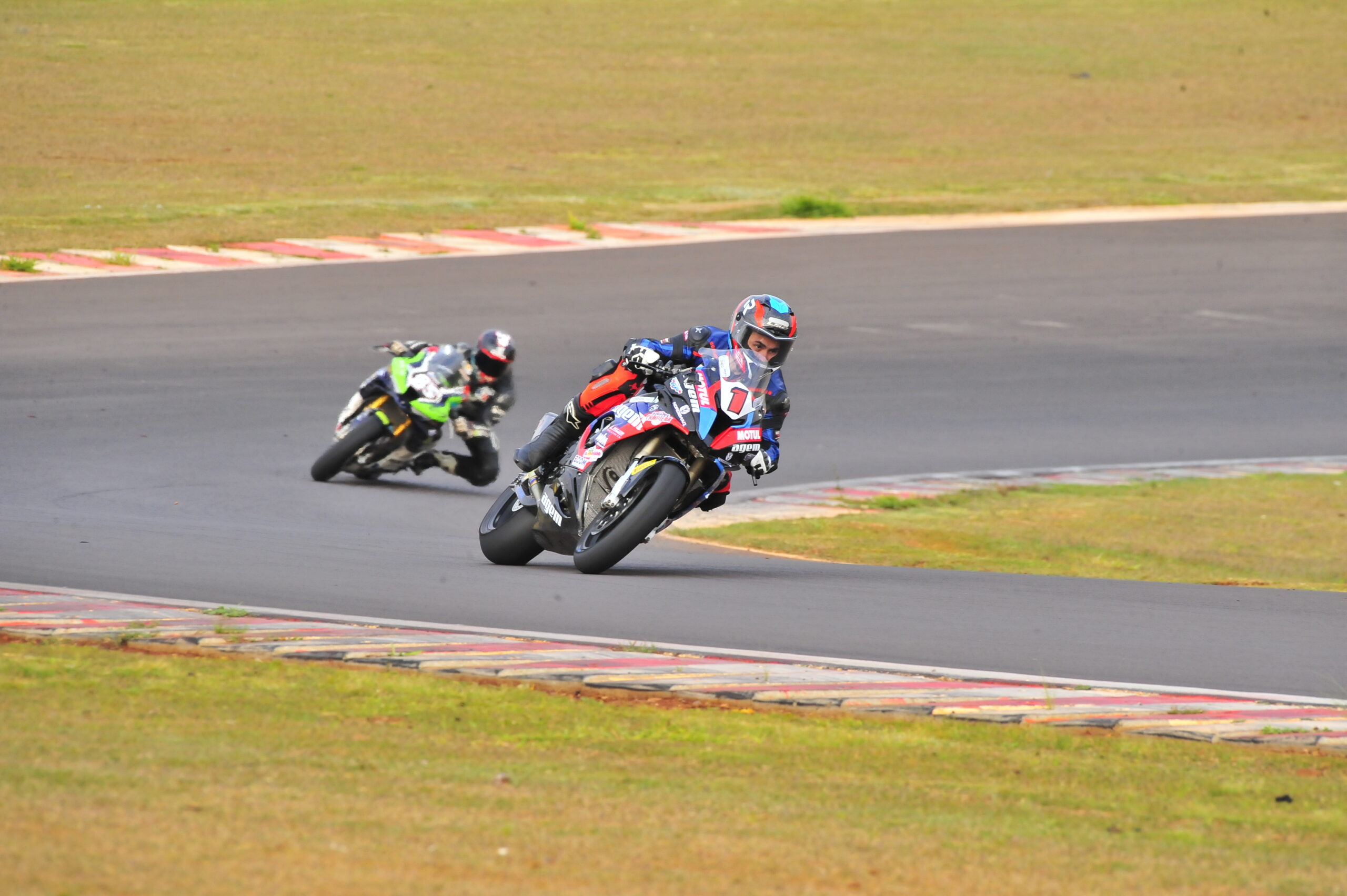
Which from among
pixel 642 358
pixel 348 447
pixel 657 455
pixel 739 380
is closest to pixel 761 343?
pixel 739 380

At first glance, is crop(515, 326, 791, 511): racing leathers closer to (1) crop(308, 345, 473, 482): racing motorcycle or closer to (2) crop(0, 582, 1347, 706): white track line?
(2) crop(0, 582, 1347, 706): white track line

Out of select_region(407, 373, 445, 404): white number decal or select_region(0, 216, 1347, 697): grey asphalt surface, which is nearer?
select_region(0, 216, 1347, 697): grey asphalt surface

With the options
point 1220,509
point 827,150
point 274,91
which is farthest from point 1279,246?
point 274,91

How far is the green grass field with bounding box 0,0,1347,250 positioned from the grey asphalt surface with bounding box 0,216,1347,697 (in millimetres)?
3796

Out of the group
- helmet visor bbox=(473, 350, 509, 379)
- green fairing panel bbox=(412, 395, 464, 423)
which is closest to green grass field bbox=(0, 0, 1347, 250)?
green fairing panel bbox=(412, 395, 464, 423)

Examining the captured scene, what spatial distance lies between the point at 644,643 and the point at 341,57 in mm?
34042

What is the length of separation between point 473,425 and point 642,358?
13.5 feet

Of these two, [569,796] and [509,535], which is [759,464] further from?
[569,796]

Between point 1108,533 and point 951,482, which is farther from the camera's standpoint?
point 951,482

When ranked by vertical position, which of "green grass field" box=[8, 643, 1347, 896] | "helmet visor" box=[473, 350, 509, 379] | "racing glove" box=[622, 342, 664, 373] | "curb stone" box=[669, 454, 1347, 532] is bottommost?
"green grass field" box=[8, 643, 1347, 896]

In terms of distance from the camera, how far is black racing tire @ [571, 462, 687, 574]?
29.1ft

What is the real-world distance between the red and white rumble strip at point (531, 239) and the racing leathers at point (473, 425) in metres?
7.84

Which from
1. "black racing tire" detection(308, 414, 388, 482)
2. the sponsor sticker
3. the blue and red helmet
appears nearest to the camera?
the blue and red helmet

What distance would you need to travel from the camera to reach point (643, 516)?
8.88 m
